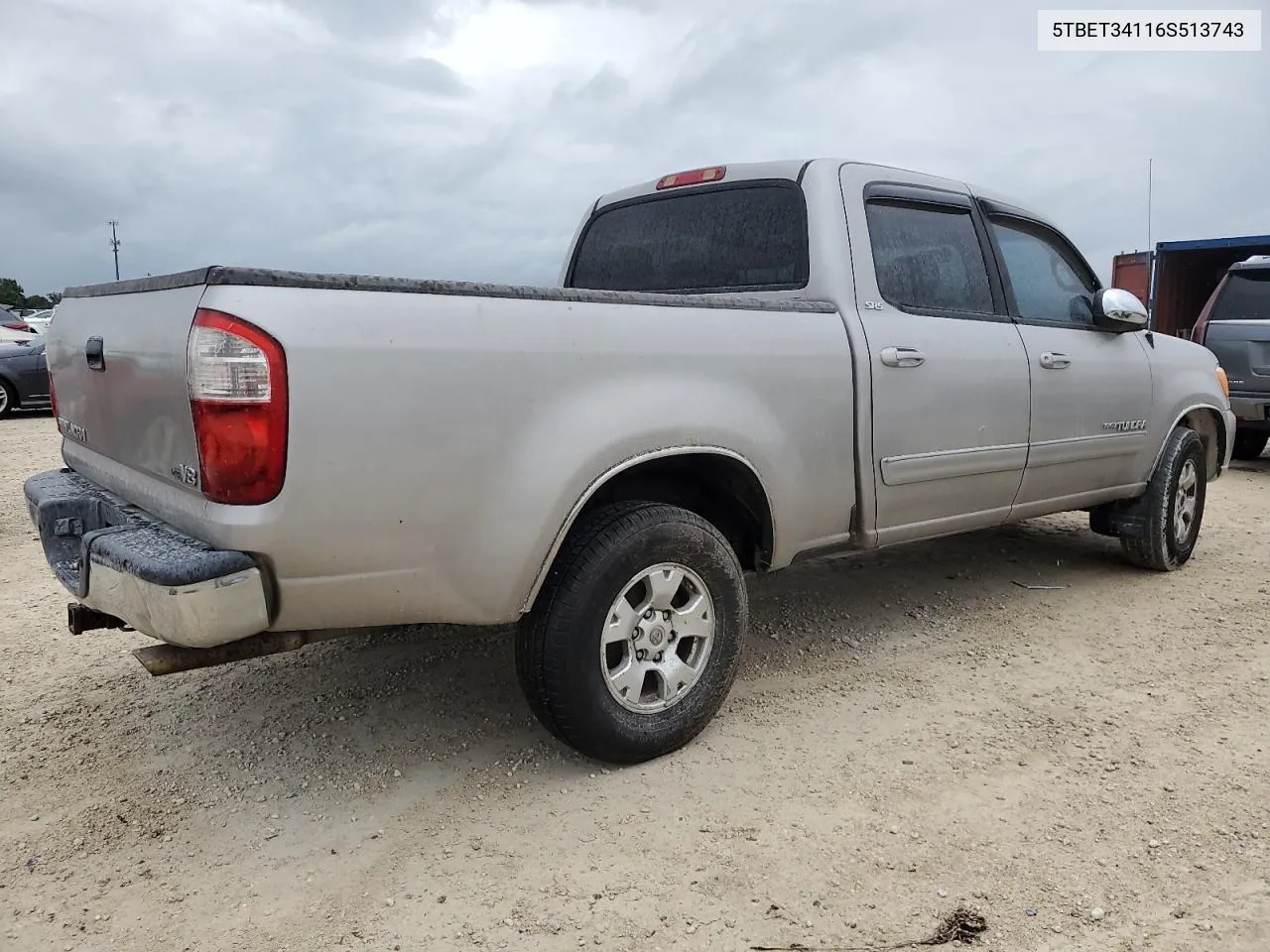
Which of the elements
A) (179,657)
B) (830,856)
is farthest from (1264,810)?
(179,657)

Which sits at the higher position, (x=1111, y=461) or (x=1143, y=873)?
(x=1111, y=461)

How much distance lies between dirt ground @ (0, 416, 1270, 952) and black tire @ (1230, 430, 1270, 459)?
6.03 meters

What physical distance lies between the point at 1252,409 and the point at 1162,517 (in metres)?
4.41

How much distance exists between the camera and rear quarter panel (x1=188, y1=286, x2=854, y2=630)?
7.39 ft

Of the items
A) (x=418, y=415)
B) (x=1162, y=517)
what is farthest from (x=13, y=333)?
(x=1162, y=517)

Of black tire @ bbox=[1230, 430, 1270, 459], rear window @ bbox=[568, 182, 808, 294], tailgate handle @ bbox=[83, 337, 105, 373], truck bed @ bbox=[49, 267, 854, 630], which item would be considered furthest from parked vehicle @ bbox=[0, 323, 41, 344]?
black tire @ bbox=[1230, 430, 1270, 459]

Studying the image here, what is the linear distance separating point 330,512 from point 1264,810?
2627 mm

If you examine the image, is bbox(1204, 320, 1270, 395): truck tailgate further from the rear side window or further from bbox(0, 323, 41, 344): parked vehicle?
bbox(0, 323, 41, 344): parked vehicle

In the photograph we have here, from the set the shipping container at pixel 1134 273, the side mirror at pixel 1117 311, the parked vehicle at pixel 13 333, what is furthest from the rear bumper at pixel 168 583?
the parked vehicle at pixel 13 333

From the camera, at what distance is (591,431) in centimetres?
266

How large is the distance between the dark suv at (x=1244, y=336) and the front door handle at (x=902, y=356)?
650 centimetres

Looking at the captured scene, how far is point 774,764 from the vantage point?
2.96 m

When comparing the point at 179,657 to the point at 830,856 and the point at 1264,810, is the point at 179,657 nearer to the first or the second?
the point at 830,856

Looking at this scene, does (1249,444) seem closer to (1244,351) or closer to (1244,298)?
(1244,351)
